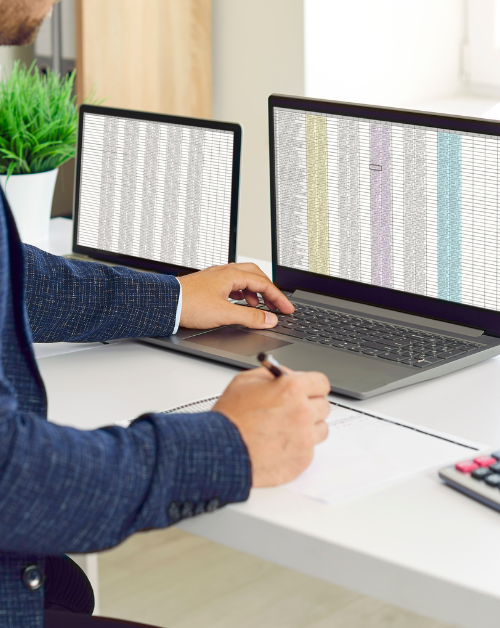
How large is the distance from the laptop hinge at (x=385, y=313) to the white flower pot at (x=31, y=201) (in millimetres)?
646

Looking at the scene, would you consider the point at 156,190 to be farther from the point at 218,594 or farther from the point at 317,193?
the point at 218,594

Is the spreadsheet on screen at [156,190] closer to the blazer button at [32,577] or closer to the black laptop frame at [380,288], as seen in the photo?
the black laptop frame at [380,288]

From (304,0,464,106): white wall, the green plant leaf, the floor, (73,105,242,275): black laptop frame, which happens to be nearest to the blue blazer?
(73,105,242,275): black laptop frame

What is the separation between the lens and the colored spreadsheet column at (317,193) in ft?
4.08

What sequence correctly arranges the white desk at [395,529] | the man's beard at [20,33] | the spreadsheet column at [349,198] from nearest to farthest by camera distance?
the white desk at [395,529] < the man's beard at [20,33] < the spreadsheet column at [349,198]

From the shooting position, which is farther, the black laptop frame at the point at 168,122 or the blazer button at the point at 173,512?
the black laptop frame at the point at 168,122

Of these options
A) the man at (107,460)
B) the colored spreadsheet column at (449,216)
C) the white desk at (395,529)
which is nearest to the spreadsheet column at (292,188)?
the colored spreadsheet column at (449,216)

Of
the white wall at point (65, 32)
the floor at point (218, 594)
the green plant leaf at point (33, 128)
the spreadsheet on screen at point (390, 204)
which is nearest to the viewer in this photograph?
the spreadsheet on screen at point (390, 204)

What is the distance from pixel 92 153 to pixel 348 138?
52 centimetres

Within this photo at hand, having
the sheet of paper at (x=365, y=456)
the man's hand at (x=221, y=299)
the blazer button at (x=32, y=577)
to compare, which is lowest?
the blazer button at (x=32, y=577)

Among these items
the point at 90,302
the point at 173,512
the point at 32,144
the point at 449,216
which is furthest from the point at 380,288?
the point at 32,144

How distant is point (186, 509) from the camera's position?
2.36 feet

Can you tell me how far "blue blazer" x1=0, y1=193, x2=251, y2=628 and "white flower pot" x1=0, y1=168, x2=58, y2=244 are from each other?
0.95m

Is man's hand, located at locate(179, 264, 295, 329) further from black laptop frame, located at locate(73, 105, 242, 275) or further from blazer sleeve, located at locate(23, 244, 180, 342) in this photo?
black laptop frame, located at locate(73, 105, 242, 275)
